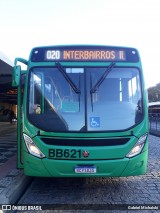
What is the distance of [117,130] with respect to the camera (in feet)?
20.5

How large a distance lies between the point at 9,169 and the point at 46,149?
2.40 metres

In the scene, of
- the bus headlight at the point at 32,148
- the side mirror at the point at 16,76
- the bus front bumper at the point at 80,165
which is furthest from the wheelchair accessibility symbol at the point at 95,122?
the side mirror at the point at 16,76

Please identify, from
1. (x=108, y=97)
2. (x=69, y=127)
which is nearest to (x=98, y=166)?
(x=69, y=127)

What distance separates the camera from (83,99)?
20.9ft

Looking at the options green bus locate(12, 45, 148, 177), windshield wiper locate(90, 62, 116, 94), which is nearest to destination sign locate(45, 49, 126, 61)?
green bus locate(12, 45, 148, 177)

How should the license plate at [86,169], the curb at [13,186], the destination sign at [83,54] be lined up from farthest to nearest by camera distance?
the destination sign at [83,54]
the license plate at [86,169]
the curb at [13,186]

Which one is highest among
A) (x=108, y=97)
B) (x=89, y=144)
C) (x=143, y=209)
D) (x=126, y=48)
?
(x=126, y=48)

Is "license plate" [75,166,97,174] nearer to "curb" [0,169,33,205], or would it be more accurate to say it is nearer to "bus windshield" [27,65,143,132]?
"bus windshield" [27,65,143,132]

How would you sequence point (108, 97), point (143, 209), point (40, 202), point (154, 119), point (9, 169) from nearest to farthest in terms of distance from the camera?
point (143, 209) → point (40, 202) → point (108, 97) → point (9, 169) → point (154, 119)

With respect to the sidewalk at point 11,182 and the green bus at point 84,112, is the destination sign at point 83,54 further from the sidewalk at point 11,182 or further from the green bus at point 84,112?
the sidewalk at point 11,182

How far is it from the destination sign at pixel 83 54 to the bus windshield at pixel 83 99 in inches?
8.8

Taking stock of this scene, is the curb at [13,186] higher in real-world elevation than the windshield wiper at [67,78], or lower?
lower

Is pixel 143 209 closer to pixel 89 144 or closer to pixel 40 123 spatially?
pixel 89 144

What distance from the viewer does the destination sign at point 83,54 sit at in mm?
6734
